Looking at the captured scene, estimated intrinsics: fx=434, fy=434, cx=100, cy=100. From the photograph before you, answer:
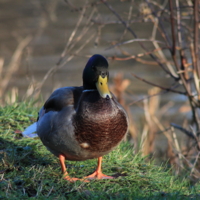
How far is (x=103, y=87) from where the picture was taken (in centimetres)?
338

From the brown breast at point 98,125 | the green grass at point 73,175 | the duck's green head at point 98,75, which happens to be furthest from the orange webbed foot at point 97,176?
the duck's green head at point 98,75

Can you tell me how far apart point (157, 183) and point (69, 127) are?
932mm

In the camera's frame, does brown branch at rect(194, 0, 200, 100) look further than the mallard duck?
Yes

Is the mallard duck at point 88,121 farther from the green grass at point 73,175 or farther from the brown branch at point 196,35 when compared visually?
the brown branch at point 196,35

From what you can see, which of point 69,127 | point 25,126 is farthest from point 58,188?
point 25,126

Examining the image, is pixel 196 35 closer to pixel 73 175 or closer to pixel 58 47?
pixel 73 175

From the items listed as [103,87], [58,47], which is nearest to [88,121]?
[103,87]

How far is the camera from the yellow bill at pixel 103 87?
3.35 metres

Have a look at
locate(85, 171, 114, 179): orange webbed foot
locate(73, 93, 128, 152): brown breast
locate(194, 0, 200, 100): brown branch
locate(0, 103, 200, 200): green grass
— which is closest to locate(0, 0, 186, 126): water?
locate(194, 0, 200, 100): brown branch

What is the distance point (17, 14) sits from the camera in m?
16.2

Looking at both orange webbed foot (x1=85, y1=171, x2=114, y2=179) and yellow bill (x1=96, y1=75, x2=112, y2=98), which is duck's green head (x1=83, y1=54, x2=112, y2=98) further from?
orange webbed foot (x1=85, y1=171, x2=114, y2=179)

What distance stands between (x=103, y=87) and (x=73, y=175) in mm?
897

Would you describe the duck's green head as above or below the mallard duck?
above

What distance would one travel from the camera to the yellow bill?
3350 mm
